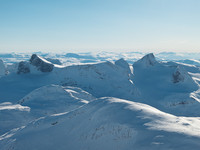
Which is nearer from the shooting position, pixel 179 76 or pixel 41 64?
pixel 179 76

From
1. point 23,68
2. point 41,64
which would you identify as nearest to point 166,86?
point 41,64

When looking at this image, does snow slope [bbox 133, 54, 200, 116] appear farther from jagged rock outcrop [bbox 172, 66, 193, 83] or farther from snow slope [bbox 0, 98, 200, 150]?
snow slope [bbox 0, 98, 200, 150]

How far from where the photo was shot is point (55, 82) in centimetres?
4734

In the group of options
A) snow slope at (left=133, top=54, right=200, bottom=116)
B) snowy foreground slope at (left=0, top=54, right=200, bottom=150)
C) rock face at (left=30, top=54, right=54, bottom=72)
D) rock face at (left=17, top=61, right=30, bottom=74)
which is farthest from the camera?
rock face at (left=30, top=54, right=54, bottom=72)

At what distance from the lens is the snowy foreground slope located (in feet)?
36.1

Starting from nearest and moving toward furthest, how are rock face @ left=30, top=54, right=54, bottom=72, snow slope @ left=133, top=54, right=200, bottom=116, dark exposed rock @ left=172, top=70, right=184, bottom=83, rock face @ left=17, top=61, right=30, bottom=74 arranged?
snow slope @ left=133, top=54, right=200, bottom=116, dark exposed rock @ left=172, top=70, right=184, bottom=83, rock face @ left=17, top=61, right=30, bottom=74, rock face @ left=30, top=54, right=54, bottom=72

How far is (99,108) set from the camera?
52.7 ft

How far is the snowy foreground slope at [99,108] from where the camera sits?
11.0 m

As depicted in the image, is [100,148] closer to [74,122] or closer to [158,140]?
[158,140]

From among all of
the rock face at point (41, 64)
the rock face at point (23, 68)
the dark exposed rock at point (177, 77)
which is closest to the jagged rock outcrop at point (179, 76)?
the dark exposed rock at point (177, 77)

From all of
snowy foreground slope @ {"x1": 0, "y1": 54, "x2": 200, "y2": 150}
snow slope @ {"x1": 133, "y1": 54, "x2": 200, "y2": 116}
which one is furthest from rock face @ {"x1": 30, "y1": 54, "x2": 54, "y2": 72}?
snow slope @ {"x1": 133, "y1": 54, "x2": 200, "y2": 116}

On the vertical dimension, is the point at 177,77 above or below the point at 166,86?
above

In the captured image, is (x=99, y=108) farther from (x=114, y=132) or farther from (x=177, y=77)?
(x=177, y=77)

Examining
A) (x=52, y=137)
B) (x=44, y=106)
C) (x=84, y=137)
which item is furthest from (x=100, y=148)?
(x=44, y=106)
